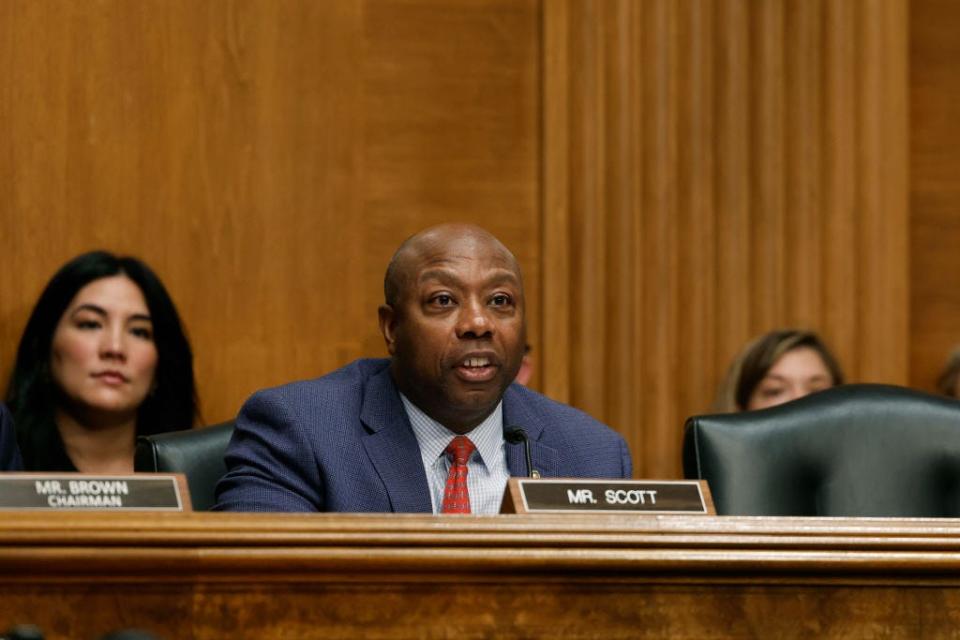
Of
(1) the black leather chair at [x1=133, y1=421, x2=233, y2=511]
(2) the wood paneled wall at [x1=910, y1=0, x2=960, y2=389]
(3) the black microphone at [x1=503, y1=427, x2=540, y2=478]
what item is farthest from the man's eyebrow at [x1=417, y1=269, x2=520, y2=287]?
(2) the wood paneled wall at [x1=910, y1=0, x2=960, y2=389]

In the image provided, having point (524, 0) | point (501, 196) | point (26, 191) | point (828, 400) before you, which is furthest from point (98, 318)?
point (828, 400)

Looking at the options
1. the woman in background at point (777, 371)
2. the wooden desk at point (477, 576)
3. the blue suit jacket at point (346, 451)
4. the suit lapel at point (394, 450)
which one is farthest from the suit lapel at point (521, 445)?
the woman in background at point (777, 371)

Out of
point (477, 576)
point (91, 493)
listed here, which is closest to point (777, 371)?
point (477, 576)

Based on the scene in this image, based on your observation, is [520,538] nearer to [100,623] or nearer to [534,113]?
[100,623]

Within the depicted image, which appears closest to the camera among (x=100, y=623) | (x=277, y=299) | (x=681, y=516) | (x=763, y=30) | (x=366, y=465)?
(x=100, y=623)

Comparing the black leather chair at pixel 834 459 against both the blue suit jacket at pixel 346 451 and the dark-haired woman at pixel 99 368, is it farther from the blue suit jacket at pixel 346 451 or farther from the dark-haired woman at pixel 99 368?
the dark-haired woman at pixel 99 368

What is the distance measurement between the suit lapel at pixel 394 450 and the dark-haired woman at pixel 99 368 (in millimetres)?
1233

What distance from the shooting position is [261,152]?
12.8ft

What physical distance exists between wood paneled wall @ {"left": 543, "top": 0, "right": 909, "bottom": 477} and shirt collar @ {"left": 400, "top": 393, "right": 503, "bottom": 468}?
4.74ft

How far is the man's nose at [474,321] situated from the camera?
247cm

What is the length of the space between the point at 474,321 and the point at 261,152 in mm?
1592

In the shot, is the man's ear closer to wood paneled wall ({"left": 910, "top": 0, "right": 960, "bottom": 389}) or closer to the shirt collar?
the shirt collar

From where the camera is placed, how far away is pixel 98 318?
362 centimetres

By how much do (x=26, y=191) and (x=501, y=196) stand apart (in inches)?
48.4
